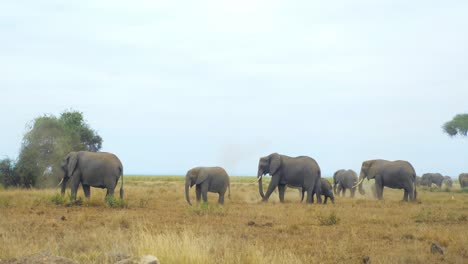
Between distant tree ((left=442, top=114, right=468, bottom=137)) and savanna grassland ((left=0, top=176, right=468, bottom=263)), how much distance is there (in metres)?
38.3

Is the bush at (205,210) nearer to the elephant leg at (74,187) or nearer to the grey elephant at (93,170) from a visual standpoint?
the grey elephant at (93,170)

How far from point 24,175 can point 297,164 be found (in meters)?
20.5

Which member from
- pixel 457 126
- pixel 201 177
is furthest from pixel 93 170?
pixel 457 126

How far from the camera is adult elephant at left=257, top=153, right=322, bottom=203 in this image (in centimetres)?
2759

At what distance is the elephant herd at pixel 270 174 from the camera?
23.1 m

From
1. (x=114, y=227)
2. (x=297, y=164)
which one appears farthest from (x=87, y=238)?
(x=297, y=164)

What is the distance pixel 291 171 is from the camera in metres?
27.8

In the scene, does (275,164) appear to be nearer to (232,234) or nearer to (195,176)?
(195,176)

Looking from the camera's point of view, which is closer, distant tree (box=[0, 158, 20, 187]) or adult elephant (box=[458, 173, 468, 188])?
distant tree (box=[0, 158, 20, 187])

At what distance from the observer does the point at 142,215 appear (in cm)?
1767

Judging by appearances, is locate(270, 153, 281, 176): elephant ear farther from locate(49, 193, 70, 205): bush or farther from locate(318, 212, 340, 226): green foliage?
locate(318, 212, 340, 226): green foliage

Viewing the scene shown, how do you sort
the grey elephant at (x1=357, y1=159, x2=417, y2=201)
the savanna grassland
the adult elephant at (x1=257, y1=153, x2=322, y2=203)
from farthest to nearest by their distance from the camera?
the grey elephant at (x1=357, y1=159, x2=417, y2=201) < the adult elephant at (x1=257, y1=153, x2=322, y2=203) < the savanna grassland

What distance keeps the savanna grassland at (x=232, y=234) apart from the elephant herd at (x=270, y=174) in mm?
1928

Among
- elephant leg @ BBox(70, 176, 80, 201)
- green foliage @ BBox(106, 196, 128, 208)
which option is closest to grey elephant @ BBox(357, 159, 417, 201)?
green foliage @ BBox(106, 196, 128, 208)
